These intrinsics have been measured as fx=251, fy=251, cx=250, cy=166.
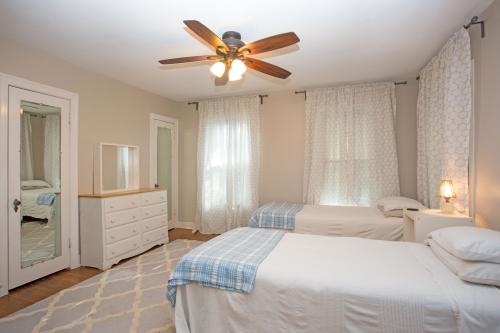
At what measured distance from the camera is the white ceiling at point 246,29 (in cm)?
201

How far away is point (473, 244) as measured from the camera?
1479mm

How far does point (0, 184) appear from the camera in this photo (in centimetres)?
251

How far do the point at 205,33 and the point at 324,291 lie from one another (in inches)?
73.4

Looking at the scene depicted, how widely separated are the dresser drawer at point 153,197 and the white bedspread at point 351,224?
2.18 m

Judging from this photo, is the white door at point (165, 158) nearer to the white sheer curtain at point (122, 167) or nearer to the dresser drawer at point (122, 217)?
the white sheer curtain at point (122, 167)

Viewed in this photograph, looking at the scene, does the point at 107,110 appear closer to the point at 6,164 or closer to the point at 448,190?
the point at 6,164

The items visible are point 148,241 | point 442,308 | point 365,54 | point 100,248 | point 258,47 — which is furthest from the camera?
point 148,241

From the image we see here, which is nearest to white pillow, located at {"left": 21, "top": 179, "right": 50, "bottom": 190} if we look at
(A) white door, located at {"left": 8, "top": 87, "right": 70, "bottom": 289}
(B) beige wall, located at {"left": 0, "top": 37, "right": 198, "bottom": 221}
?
(A) white door, located at {"left": 8, "top": 87, "right": 70, "bottom": 289}

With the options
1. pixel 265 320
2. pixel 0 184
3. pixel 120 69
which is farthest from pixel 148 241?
pixel 265 320

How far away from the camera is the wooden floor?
2.34 m

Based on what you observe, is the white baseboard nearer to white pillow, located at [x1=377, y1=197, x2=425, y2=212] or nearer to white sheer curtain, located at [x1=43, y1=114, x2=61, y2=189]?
white sheer curtain, located at [x1=43, y1=114, x2=61, y2=189]

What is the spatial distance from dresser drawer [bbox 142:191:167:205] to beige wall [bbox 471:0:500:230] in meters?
3.89

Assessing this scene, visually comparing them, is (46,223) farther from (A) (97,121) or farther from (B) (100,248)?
(A) (97,121)

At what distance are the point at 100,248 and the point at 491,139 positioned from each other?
4185mm
